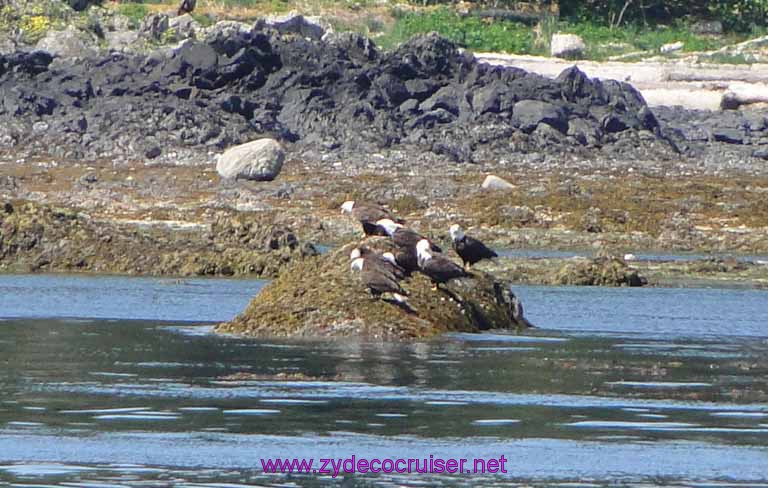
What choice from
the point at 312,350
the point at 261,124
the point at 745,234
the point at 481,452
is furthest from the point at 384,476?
the point at 261,124

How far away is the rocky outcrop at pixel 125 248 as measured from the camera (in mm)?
22922

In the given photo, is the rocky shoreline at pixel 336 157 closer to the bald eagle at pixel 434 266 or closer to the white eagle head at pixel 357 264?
the bald eagle at pixel 434 266

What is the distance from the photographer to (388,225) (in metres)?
16.0

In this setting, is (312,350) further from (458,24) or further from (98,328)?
(458,24)

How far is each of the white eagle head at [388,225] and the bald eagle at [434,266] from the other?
637 mm

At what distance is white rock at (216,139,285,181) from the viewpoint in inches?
1268

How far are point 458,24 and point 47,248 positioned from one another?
87.9 feet

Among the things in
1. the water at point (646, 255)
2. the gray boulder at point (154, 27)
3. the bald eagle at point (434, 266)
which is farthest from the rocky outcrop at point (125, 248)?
the gray boulder at point (154, 27)

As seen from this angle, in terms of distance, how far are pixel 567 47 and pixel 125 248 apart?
2492cm

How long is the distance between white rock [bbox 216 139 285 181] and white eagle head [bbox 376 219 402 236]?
16.2 meters

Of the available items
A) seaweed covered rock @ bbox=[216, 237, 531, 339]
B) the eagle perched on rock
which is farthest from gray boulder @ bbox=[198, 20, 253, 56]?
seaweed covered rock @ bbox=[216, 237, 531, 339]

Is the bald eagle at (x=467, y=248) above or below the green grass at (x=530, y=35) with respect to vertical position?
above

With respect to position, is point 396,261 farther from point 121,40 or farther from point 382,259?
point 121,40

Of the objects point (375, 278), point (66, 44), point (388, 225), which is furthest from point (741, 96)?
point (375, 278)
